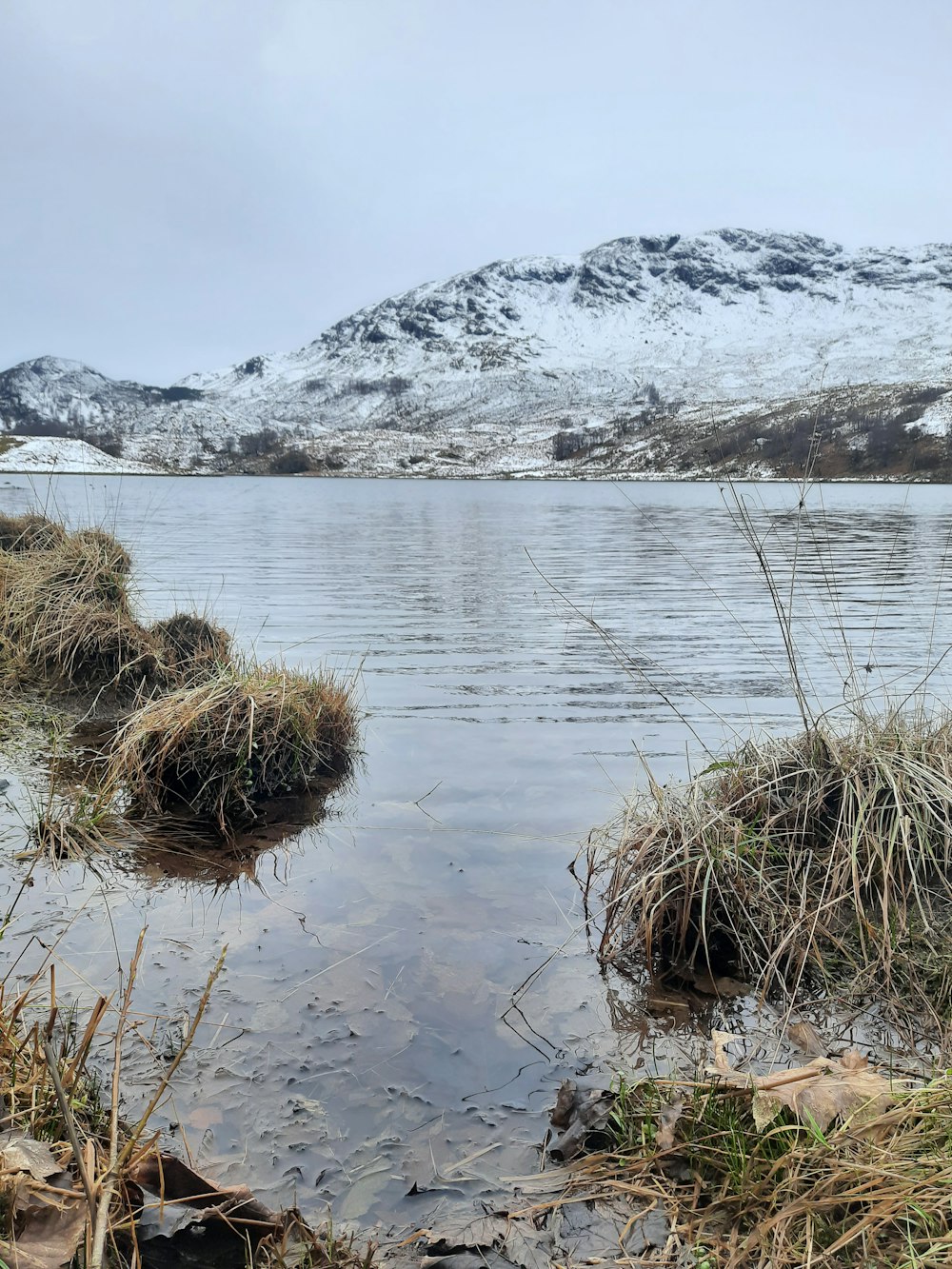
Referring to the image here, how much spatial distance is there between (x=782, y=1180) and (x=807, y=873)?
229 cm

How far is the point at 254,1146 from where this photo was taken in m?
3.31

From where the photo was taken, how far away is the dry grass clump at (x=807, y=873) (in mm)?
4496

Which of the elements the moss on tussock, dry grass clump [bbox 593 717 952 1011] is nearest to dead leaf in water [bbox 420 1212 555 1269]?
dry grass clump [bbox 593 717 952 1011]

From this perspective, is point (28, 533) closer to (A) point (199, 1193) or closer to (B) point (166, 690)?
(B) point (166, 690)

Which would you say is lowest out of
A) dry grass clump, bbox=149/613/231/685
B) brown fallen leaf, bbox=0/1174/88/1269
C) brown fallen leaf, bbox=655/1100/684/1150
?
brown fallen leaf, bbox=655/1100/684/1150

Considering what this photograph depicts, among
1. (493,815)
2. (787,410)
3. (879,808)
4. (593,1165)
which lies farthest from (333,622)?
(787,410)

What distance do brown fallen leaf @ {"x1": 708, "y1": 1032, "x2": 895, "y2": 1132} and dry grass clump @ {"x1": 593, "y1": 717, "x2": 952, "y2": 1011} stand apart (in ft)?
4.15

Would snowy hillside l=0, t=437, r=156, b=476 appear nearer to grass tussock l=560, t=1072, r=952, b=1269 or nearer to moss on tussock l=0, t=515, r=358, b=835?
moss on tussock l=0, t=515, r=358, b=835

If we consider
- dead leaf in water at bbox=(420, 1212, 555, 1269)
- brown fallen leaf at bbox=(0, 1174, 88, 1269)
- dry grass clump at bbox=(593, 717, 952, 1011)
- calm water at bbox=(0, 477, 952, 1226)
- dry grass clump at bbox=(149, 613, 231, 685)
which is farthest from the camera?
dry grass clump at bbox=(149, 613, 231, 685)

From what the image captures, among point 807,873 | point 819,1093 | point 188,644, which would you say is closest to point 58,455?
point 188,644

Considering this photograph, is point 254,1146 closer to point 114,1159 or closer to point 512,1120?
point 512,1120

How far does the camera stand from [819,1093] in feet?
9.55

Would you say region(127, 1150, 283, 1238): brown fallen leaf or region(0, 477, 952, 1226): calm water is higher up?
region(127, 1150, 283, 1238): brown fallen leaf

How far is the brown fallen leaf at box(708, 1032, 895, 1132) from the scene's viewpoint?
9.21 feet
